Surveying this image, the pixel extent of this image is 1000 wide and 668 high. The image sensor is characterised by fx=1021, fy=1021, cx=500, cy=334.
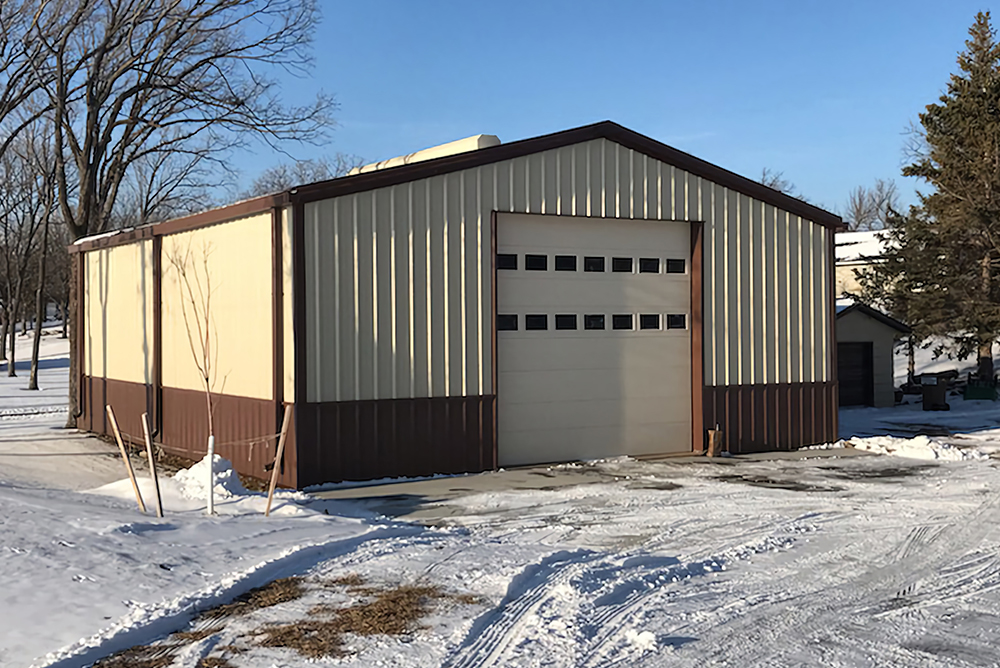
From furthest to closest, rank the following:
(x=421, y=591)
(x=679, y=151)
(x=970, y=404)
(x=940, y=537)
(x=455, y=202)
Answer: (x=970, y=404) → (x=679, y=151) → (x=455, y=202) → (x=940, y=537) → (x=421, y=591)

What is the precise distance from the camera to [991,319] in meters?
28.1

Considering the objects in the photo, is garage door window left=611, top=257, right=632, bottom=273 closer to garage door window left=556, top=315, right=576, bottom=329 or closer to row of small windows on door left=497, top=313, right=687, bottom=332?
row of small windows on door left=497, top=313, right=687, bottom=332

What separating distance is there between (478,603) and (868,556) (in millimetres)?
3972

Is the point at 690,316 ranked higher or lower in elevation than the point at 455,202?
lower

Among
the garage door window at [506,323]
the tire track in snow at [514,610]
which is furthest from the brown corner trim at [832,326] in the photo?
the tire track in snow at [514,610]

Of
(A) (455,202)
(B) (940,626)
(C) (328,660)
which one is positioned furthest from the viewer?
(A) (455,202)

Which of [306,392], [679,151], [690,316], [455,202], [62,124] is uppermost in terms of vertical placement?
[62,124]

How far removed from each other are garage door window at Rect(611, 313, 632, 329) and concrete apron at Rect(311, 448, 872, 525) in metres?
2.11

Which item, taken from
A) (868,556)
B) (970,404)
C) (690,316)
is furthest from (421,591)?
(970,404)

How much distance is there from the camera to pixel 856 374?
2659 centimetres

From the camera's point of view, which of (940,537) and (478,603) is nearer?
(478,603)

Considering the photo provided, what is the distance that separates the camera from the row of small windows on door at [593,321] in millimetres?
15008

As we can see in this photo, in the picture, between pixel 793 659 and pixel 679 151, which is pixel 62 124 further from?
pixel 793 659

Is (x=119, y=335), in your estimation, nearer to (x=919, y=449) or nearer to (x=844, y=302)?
(x=919, y=449)
